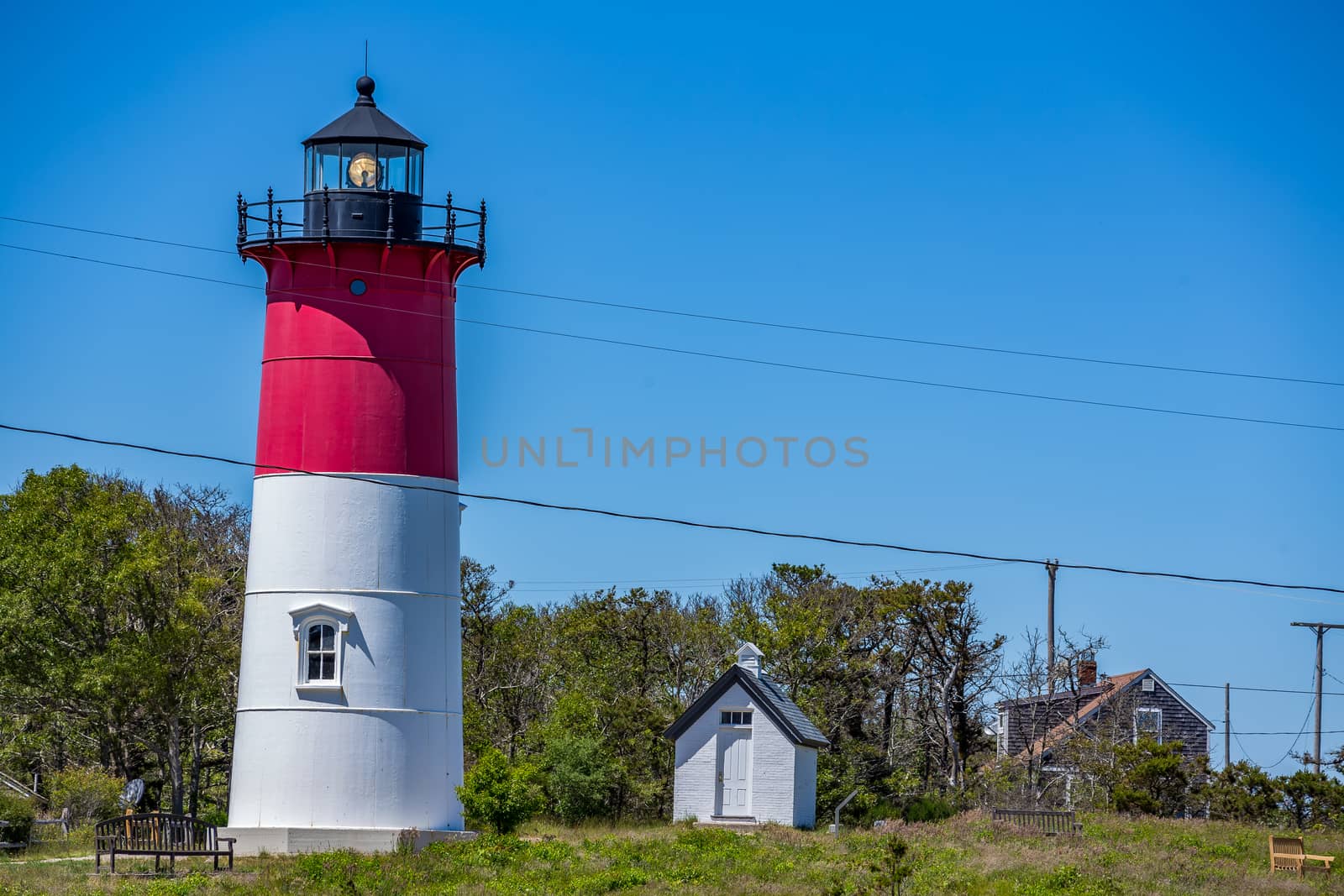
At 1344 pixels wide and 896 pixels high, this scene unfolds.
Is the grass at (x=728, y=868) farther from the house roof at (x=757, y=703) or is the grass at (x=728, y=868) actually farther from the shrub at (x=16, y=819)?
the house roof at (x=757, y=703)

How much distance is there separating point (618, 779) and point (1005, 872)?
17500 mm

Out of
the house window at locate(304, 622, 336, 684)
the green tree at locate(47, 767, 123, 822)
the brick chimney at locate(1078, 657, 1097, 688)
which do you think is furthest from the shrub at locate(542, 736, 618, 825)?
the brick chimney at locate(1078, 657, 1097, 688)

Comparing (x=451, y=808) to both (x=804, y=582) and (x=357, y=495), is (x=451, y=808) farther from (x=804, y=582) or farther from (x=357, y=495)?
(x=804, y=582)

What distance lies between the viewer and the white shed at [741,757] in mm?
35250

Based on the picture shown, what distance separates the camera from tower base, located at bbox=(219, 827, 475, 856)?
2706 centimetres

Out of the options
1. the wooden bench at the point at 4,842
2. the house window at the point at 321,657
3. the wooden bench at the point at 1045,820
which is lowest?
the wooden bench at the point at 4,842

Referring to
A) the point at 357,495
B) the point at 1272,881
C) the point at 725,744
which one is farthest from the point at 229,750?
the point at 1272,881

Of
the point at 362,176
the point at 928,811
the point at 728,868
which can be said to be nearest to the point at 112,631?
the point at 362,176

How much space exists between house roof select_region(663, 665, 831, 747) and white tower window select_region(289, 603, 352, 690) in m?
10.2

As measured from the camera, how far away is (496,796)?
3017 centimetres

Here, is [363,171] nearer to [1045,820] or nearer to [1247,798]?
[1045,820]

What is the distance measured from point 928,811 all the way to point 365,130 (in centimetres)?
2020

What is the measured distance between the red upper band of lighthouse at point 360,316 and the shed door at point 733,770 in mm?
10072

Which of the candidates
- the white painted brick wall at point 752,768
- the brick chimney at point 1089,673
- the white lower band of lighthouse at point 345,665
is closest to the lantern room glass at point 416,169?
the white lower band of lighthouse at point 345,665
